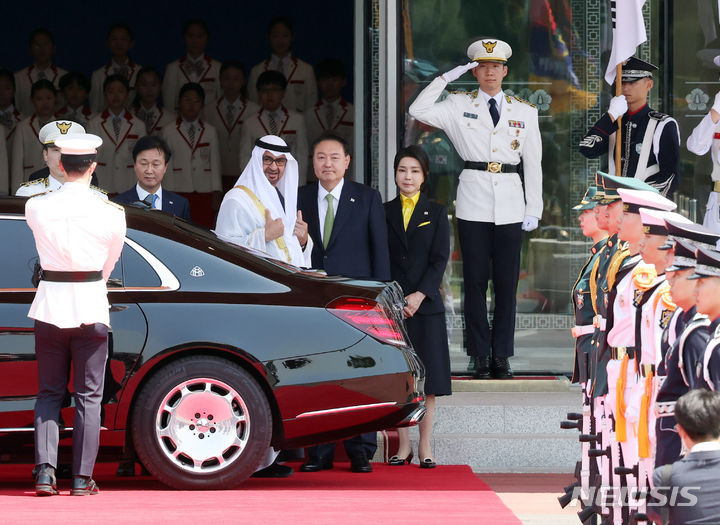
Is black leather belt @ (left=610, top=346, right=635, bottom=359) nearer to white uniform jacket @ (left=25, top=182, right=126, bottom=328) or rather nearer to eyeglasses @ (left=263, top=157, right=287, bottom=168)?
white uniform jacket @ (left=25, top=182, right=126, bottom=328)

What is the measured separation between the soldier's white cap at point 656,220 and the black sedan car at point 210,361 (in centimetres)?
222

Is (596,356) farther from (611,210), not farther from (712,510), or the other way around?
(712,510)

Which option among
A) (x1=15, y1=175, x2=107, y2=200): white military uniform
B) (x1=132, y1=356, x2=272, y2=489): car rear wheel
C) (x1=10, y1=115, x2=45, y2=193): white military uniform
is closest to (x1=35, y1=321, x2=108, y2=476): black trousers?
(x1=132, y1=356, x2=272, y2=489): car rear wheel

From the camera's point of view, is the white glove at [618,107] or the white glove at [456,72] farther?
the white glove at [456,72]

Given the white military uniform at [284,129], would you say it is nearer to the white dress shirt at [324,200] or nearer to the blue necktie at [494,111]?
the blue necktie at [494,111]

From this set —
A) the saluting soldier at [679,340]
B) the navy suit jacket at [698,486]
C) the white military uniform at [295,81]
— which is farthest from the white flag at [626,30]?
the navy suit jacket at [698,486]

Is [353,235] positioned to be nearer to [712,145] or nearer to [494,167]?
[494,167]

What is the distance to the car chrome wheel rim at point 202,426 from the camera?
8.14 metres

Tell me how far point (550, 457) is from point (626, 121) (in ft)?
7.92

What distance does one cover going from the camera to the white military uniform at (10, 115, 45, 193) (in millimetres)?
13391

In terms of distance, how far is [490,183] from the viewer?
11.0 m

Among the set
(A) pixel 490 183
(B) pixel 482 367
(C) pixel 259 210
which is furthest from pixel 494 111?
(C) pixel 259 210

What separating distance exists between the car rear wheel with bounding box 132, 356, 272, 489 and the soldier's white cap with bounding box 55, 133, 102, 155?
3.79 feet

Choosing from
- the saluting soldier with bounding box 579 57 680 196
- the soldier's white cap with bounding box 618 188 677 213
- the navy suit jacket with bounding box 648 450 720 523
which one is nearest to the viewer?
the navy suit jacket with bounding box 648 450 720 523
